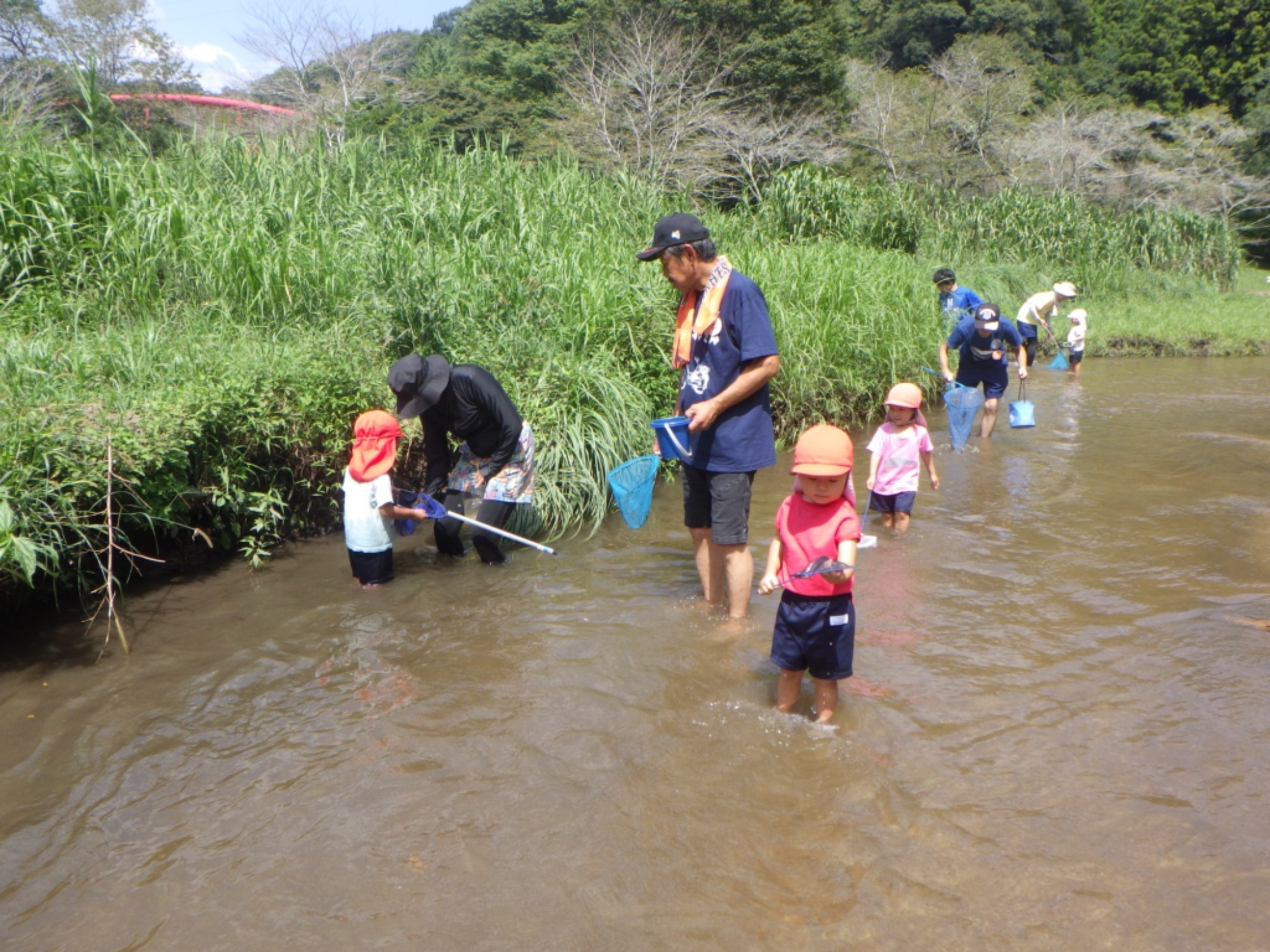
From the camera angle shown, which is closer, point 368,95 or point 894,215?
point 894,215

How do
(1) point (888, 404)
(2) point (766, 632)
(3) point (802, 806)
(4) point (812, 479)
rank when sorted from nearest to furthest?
1. (3) point (802, 806)
2. (4) point (812, 479)
3. (2) point (766, 632)
4. (1) point (888, 404)

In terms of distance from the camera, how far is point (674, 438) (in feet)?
14.9

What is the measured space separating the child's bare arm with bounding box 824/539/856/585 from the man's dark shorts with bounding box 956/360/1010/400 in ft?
19.3

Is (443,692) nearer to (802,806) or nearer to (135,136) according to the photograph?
(802,806)

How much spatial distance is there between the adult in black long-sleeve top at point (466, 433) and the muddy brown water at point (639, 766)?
29cm

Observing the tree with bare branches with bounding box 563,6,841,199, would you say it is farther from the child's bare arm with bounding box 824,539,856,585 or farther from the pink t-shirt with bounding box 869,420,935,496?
the child's bare arm with bounding box 824,539,856,585

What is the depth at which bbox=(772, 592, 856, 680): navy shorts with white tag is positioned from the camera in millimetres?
3721

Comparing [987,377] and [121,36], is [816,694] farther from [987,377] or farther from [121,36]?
[121,36]

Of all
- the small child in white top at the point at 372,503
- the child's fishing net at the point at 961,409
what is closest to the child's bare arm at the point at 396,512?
the small child in white top at the point at 372,503

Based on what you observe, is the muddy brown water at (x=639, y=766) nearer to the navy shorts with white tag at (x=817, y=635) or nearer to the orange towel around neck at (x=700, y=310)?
the navy shorts with white tag at (x=817, y=635)

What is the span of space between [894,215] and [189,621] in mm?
13670

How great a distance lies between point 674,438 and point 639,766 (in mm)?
1505

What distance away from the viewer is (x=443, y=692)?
432 cm

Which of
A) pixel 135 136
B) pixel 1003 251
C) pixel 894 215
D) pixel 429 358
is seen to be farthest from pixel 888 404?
pixel 1003 251
